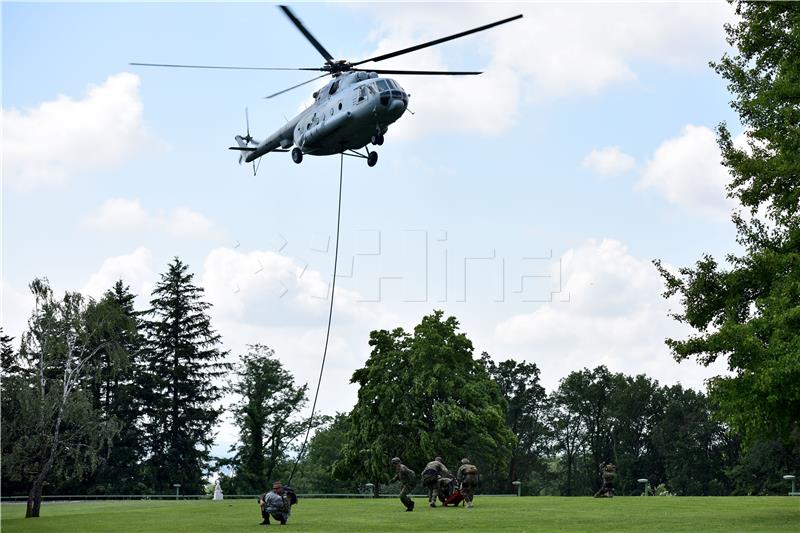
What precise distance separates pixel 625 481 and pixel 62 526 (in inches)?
3020

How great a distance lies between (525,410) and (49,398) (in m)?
70.7

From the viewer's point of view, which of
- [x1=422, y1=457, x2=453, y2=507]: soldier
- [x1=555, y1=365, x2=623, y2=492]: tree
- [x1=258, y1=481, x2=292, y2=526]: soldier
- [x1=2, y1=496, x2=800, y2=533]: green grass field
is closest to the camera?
[x1=2, y1=496, x2=800, y2=533]: green grass field

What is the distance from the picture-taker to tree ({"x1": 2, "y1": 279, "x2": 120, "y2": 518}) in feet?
136

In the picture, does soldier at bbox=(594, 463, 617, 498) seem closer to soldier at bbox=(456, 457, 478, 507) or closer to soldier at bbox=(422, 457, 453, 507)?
soldier at bbox=(456, 457, 478, 507)

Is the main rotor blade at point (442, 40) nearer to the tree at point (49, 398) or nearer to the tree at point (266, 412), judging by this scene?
the tree at point (49, 398)

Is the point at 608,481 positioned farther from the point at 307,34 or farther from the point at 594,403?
the point at 594,403

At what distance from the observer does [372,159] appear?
3316 centimetres

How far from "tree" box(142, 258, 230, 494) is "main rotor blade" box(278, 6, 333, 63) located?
177ft

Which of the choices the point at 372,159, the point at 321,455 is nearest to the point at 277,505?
the point at 372,159

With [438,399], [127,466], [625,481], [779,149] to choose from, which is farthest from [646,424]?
[779,149]

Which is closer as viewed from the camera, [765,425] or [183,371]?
[765,425]

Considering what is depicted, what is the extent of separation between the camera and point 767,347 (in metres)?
24.3

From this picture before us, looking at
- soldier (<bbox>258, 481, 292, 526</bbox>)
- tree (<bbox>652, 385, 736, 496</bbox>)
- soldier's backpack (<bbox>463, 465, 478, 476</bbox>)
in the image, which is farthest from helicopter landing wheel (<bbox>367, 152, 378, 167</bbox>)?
tree (<bbox>652, 385, 736, 496</bbox>)

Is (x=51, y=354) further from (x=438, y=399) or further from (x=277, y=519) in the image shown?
(x=438, y=399)
